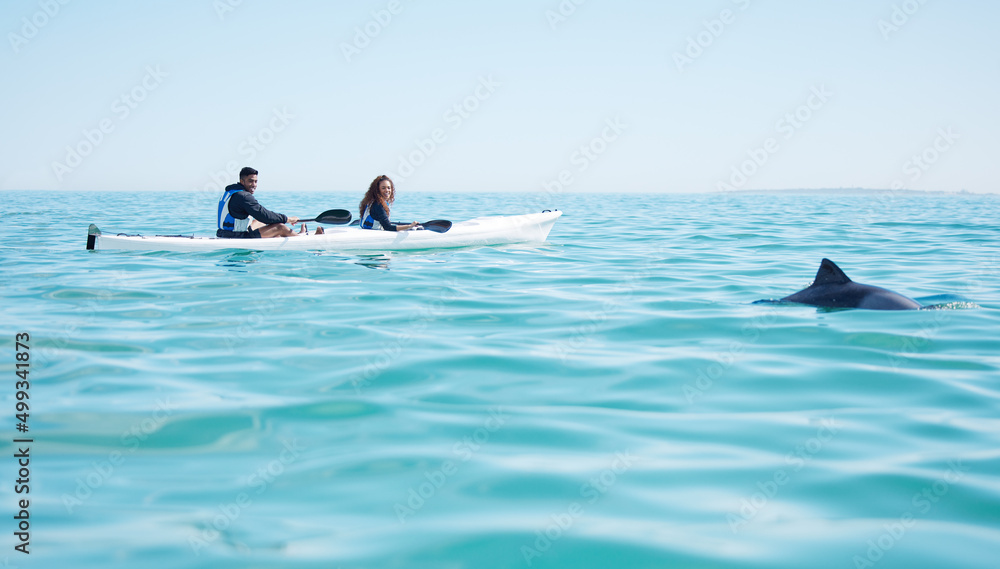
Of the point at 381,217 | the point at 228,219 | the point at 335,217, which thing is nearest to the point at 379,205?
the point at 381,217

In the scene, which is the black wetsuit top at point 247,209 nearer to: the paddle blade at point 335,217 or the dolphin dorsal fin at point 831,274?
the paddle blade at point 335,217

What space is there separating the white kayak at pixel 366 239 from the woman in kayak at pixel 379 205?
23 cm

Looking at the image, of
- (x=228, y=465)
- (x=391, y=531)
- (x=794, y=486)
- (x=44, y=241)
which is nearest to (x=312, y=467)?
(x=228, y=465)

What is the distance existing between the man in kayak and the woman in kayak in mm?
1505

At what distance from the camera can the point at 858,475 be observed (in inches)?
139

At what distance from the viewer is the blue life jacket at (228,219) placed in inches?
507

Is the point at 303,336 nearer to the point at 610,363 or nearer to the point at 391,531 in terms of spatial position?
the point at 610,363

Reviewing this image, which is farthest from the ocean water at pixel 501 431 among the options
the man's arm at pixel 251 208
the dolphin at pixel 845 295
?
the man's arm at pixel 251 208

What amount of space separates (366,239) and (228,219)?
8.34 ft

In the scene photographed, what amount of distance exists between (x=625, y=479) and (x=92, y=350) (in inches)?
190

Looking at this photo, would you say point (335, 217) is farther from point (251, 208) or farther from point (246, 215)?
point (251, 208)

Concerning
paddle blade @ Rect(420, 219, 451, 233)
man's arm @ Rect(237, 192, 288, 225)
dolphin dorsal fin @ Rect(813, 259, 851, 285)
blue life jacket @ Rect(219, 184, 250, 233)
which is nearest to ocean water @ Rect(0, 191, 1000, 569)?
dolphin dorsal fin @ Rect(813, 259, 851, 285)

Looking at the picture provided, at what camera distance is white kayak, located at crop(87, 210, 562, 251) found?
12.8 m

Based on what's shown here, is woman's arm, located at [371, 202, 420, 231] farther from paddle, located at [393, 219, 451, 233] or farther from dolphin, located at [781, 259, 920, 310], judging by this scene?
dolphin, located at [781, 259, 920, 310]
